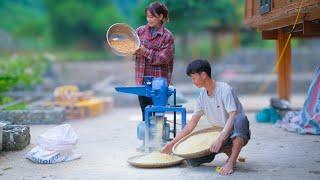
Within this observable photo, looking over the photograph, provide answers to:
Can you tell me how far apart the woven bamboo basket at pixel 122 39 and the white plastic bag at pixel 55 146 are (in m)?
1.11

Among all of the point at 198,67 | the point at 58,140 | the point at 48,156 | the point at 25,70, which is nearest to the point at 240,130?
the point at 198,67


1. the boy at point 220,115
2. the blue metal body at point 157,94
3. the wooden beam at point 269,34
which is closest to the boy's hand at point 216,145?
the boy at point 220,115

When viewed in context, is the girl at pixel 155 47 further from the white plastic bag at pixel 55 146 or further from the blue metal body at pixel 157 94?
the white plastic bag at pixel 55 146

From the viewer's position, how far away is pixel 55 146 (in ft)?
22.6

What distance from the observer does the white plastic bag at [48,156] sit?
22.5 feet

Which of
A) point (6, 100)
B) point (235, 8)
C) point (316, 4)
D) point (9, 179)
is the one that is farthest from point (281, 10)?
point (235, 8)

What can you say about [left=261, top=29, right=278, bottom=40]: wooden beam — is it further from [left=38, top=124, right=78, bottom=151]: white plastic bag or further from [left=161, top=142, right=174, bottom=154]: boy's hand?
[left=38, top=124, right=78, bottom=151]: white plastic bag

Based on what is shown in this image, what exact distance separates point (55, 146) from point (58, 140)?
80 mm

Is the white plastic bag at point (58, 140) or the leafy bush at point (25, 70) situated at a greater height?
the leafy bush at point (25, 70)

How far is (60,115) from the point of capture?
35.4 feet

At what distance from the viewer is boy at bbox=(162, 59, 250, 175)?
5977 mm

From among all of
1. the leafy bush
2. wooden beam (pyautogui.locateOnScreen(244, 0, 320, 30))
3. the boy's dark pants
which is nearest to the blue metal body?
the boy's dark pants

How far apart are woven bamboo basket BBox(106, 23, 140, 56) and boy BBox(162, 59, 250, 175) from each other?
1.22 m

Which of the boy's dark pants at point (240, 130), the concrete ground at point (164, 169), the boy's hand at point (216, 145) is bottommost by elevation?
the concrete ground at point (164, 169)
